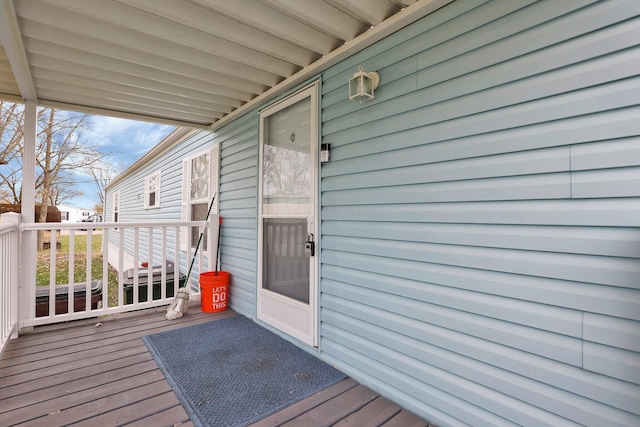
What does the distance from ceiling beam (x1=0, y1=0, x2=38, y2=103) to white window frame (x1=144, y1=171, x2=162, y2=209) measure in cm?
451

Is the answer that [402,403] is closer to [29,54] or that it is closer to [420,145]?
[420,145]

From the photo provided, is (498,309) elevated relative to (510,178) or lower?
lower

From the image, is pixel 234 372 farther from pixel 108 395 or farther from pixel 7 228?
pixel 7 228

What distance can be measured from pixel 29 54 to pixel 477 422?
401 centimetres

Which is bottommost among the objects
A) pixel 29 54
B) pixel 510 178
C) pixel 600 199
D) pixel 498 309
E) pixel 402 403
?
pixel 402 403

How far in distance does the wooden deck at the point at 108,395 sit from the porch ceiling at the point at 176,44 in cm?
234

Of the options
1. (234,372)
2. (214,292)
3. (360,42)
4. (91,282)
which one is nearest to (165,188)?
(91,282)

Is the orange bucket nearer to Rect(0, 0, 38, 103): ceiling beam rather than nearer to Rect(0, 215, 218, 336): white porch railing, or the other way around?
Rect(0, 215, 218, 336): white porch railing

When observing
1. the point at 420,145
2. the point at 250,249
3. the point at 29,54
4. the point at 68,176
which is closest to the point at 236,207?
the point at 250,249

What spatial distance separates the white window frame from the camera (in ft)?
24.0

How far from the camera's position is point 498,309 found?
1.56 meters

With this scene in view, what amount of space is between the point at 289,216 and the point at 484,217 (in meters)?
1.77

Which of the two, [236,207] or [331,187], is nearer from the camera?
[331,187]

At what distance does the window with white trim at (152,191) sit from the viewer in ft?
24.2
